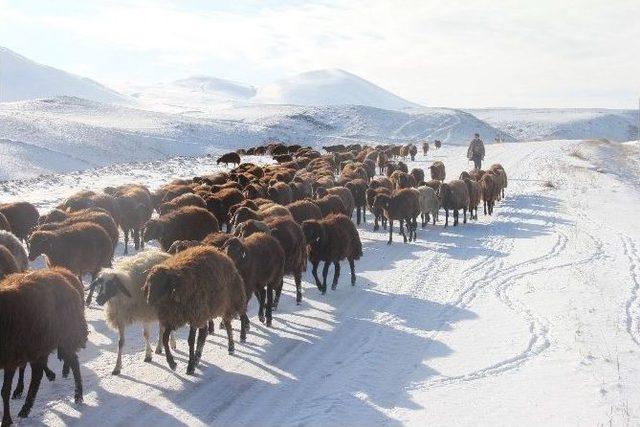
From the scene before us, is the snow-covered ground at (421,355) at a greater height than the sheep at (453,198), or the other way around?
the sheep at (453,198)

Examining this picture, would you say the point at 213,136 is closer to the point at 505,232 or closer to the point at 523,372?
the point at 505,232

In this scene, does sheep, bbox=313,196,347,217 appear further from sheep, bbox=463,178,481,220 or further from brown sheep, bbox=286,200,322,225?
sheep, bbox=463,178,481,220

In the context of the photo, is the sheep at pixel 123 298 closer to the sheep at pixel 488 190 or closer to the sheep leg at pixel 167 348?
the sheep leg at pixel 167 348

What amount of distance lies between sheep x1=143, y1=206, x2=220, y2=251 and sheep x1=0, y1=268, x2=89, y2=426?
5.19 m

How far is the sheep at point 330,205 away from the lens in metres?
17.3

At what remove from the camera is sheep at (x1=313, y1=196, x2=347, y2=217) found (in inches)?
680

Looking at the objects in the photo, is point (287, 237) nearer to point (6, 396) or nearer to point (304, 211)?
point (304, 211)

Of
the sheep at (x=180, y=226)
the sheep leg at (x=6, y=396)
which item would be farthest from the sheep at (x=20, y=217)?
the sheep leg at (x=6, y=396)

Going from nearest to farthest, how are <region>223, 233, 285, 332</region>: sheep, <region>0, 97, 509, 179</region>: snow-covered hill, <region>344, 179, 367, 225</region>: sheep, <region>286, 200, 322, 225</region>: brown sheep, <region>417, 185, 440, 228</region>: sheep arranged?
<region>223, 233, 285, 332</region>: sheep < <region>286, 200, 322, 225</region>: brown sheep < <region>417, 185, 440, 228</region>: sheep < <region>344, 179, 367, 225</region>: sheep < <region>0, 97, 509, 179</region>: snow-covered hill

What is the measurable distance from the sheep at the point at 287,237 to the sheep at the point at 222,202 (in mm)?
4814

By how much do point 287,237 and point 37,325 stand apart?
5521 millimetres

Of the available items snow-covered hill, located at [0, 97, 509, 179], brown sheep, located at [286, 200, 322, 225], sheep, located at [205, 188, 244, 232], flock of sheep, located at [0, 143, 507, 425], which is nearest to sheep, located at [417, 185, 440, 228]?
flock of sheep, located at [0, 143, 507, 425]

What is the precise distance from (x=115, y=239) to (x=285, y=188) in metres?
7.21

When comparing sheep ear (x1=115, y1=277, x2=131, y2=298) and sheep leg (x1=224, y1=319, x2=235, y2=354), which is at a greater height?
sheep ear (x1=115, y1=277, x2=131, y2=298)
